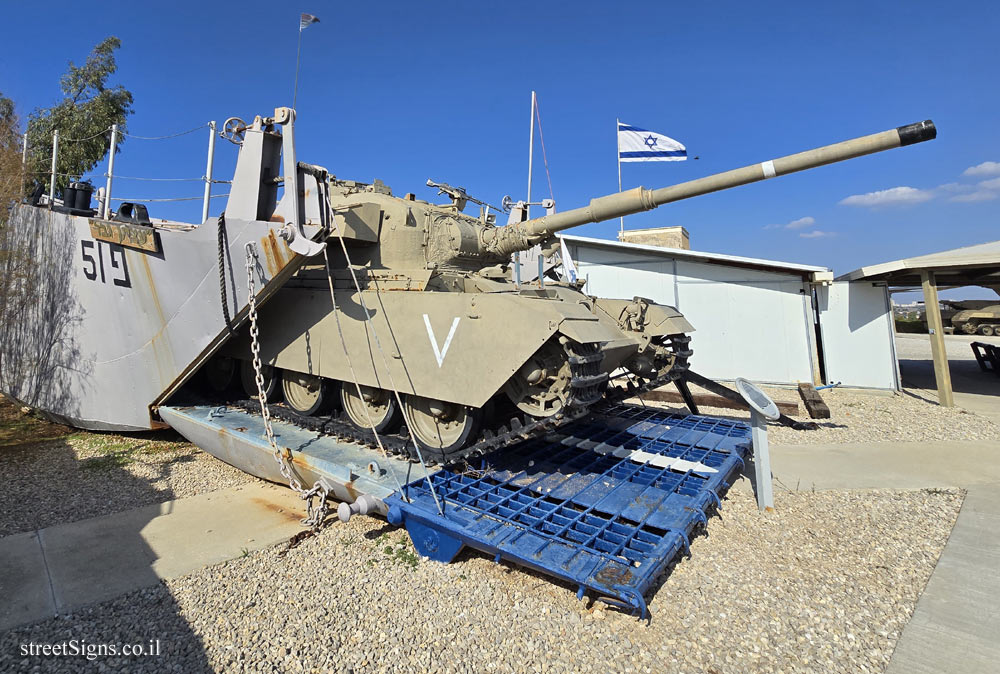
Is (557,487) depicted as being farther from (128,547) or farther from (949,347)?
(949,347)

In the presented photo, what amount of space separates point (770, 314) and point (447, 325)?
1133 cm

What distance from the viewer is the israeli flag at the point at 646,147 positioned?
14102mm

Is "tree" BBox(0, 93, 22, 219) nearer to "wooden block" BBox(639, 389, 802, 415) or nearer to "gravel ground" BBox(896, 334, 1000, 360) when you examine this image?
"wooden block" BBox(639, 389, 802, 415)

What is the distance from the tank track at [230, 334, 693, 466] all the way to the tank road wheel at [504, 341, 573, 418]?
0.11 m

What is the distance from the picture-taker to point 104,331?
718cm

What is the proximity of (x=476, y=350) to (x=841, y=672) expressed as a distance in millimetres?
3354

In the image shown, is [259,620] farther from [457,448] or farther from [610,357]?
[610,357]

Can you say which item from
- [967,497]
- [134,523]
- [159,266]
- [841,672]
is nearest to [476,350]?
[841,672]

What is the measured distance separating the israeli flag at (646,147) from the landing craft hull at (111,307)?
11.2 m

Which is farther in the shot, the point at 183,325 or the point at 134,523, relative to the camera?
the point at 183,325

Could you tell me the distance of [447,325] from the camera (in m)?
5.13

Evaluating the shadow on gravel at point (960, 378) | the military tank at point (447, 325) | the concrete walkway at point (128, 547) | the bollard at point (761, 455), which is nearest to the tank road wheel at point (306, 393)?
the military tank at point (447, 325)

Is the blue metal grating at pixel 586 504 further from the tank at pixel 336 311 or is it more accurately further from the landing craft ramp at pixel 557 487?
the tank at pixel 336 311

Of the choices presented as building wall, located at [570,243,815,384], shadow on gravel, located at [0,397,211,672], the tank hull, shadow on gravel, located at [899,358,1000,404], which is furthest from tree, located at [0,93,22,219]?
shadow on gravel, located at [899,358,1000,404]
